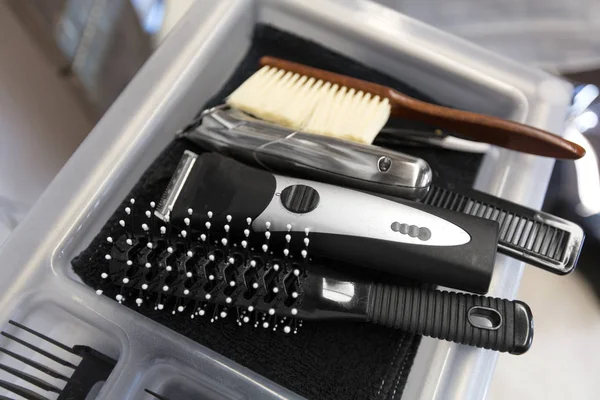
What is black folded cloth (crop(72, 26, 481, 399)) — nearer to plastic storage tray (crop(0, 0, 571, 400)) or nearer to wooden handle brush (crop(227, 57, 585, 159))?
plastic storage tray (crop(0, 0, 571, 400))

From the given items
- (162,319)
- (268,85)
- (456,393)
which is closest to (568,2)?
(268,85)

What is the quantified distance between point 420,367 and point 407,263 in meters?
0.11

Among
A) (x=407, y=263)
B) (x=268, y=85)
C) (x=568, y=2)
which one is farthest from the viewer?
(x=568, y=2)

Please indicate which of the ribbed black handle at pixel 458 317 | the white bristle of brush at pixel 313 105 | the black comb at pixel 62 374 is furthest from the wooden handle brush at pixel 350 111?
the black comb at pixel 62 374

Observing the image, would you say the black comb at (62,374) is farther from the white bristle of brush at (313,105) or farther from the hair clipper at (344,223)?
the white bristle of brush at (313,105)

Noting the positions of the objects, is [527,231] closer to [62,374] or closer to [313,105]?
[313,105]

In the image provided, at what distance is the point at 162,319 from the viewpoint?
462 millimetres

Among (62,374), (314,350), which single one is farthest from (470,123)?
(62,374)

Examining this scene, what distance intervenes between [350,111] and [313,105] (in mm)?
38

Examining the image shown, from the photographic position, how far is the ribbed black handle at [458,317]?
405 millimetres

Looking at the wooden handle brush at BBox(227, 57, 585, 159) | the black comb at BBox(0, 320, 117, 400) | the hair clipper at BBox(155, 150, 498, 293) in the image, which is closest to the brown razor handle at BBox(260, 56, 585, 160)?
the wooden handle brush at BBox(227, 57, 585, 159)

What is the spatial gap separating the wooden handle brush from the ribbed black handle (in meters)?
0.16

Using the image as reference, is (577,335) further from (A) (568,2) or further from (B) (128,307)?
(B) (128,307)

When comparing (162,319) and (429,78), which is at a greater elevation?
(429,78)
